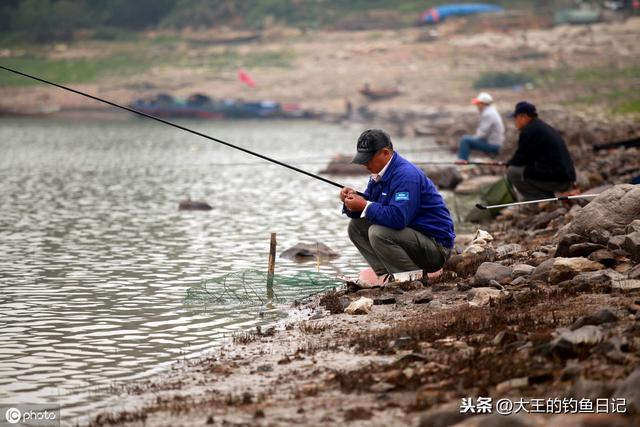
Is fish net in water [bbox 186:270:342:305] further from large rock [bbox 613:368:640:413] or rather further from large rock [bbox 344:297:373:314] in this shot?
large rock [bbox 613:368:640:413]

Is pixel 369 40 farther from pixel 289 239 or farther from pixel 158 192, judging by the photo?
pixel 289 239

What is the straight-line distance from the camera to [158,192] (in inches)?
862

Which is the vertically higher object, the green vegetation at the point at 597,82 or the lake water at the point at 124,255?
the green vegetation at the point at 597,82

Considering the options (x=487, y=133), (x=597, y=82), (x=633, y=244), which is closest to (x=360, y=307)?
(x=633, y=244)

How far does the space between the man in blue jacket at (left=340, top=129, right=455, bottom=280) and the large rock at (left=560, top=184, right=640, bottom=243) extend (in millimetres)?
1570

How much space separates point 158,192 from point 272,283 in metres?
11.8

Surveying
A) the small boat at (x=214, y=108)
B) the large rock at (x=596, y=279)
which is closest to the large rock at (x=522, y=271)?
the large rock at (x=596, y=279)

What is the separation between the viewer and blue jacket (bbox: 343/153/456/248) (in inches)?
341

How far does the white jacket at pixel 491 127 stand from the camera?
18297mm

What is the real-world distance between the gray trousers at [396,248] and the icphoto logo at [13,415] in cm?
354

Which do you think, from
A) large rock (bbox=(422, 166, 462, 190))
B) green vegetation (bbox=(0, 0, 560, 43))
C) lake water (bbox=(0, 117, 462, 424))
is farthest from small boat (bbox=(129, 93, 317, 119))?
large rock (bbox=(422, 166, 462, 190))

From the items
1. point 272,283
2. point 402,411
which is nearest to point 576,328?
point 402,411

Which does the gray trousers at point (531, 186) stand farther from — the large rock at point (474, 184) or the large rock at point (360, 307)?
the large rock at point (474, 184)

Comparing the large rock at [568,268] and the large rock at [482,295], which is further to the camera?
the large rock at [568,268]
